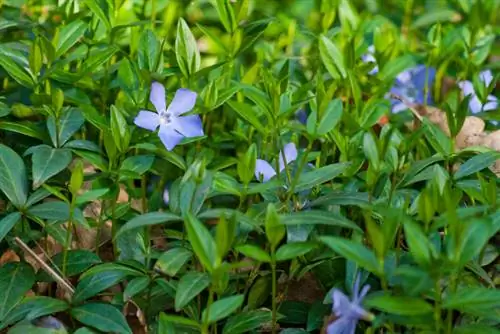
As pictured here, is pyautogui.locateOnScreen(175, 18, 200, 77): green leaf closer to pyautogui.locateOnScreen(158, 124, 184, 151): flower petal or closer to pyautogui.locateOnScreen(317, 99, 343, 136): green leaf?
pyautogui.locateOnScreen(158, 124, 184, 151): flower petal

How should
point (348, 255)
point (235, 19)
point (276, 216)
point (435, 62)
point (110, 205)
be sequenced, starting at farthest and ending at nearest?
point (435, 62), point (235, 19), point (110, 205), point (276, 216), point (348, 255)

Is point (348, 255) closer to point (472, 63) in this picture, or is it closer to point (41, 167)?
point (41, 167)

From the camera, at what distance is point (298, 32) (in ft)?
8.91

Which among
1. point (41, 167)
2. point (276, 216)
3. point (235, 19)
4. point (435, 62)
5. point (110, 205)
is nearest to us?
point (276, 216)

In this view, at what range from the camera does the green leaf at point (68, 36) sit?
2.22 m

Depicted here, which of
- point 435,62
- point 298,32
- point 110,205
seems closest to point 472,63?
point 435,62

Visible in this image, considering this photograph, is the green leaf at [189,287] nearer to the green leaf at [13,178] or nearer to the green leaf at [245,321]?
the green leaf at [245,321]

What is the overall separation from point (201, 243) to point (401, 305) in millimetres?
324

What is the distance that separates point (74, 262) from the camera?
1902 mm

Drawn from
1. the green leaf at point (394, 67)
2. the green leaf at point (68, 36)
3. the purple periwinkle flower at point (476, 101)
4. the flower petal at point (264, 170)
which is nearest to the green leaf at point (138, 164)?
the flower petal at point (264, 170)

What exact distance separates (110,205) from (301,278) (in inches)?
16.2

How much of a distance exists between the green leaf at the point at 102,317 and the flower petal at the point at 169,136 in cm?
38

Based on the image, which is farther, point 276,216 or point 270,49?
point 270,49

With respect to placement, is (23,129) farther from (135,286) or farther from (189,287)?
(189,287)
